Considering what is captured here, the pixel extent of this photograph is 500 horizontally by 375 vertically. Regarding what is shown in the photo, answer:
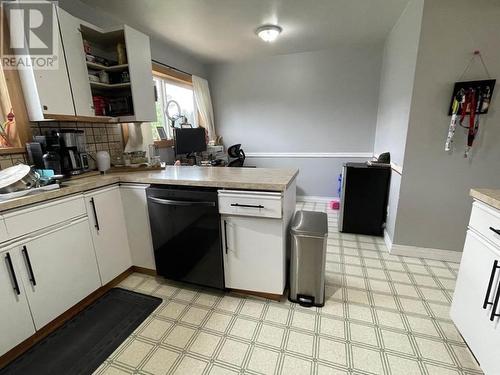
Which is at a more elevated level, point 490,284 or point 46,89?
point 46,89

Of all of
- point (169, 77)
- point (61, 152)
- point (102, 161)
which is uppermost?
point (169, 77)

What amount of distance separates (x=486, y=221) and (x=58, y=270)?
8.15 feet

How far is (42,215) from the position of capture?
1.42 m

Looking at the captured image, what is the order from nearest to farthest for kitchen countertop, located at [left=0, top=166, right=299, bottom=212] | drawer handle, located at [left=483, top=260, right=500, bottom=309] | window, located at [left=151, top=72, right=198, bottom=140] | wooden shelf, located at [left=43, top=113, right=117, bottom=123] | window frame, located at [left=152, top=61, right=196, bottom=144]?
drawer handle, located at [left=483, top=260, right=500, bottom=309], kitchen countertop, located at [left=0, top=166, right=299, bottom=212], wooden shelf, located at [left=43, top=113, right=117, bottom=123], window frame, located at [left=152, top=61, right=196, bottom=144], window, located at [left=151, top=72, right=198, bottom=140]

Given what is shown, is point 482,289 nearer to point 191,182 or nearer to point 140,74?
point 191,182

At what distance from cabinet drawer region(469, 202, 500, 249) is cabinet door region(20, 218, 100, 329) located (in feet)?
7.93

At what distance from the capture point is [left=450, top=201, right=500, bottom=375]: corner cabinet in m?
1.07

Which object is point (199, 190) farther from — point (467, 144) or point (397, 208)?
point (467, 144)

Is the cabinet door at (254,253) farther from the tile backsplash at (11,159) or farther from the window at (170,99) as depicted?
the window at (170,99)

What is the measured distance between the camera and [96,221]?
5.77 feet

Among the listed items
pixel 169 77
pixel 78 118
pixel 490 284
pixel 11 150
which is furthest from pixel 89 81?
pixel 490 284

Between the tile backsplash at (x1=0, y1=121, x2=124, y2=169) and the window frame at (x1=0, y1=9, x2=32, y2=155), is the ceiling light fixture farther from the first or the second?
the window frame at (x1=0, y1=9, x2=32, y2=155)

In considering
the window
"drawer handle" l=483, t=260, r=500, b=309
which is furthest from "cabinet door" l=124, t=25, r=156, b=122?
"drawer handle" l=483, t=260, r=500, b=309

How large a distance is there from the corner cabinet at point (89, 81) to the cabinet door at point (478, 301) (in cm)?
268
